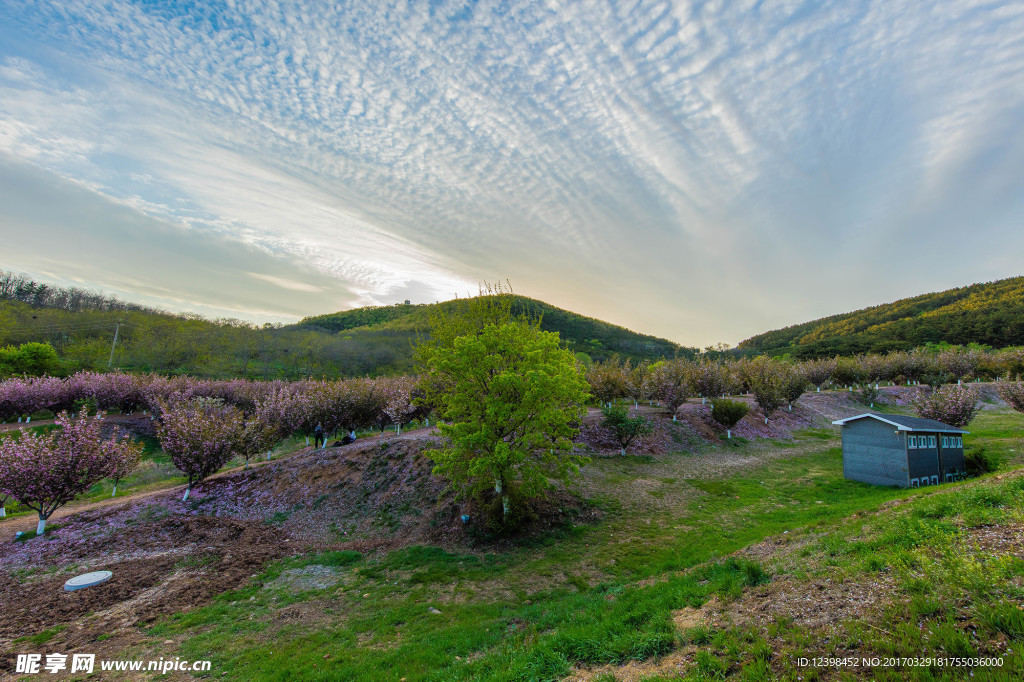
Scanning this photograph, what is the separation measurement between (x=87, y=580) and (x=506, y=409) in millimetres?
14093

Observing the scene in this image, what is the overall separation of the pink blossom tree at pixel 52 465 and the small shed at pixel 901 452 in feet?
119

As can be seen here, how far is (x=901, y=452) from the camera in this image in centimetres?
1816

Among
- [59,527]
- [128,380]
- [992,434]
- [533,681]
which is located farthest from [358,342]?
[992,434]

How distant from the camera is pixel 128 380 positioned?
124 feet

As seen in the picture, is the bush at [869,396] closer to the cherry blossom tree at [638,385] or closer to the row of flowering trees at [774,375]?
the row of flowering trees at [774,375]

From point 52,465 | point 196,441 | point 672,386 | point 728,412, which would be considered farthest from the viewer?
point 672,386

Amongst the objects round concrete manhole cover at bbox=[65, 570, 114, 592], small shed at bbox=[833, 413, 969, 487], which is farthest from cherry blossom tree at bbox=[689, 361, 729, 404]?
round concrete manhole cover at bbox=[65, 570, 114, 592]

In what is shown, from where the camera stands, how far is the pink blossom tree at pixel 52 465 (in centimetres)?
1421

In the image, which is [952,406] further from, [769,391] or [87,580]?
[87,580]

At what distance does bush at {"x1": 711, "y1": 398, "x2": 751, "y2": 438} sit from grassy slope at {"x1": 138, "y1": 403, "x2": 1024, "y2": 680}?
15379mm

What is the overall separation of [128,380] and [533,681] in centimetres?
5049

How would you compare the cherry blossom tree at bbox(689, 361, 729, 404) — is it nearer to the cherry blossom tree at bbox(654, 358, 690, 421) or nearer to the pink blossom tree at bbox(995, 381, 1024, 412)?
the cherry blossom tree at bbox(654, 358, 690, 421)

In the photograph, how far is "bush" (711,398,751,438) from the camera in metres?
30.6

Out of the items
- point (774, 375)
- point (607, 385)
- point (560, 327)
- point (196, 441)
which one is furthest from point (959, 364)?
point (196, 441)
